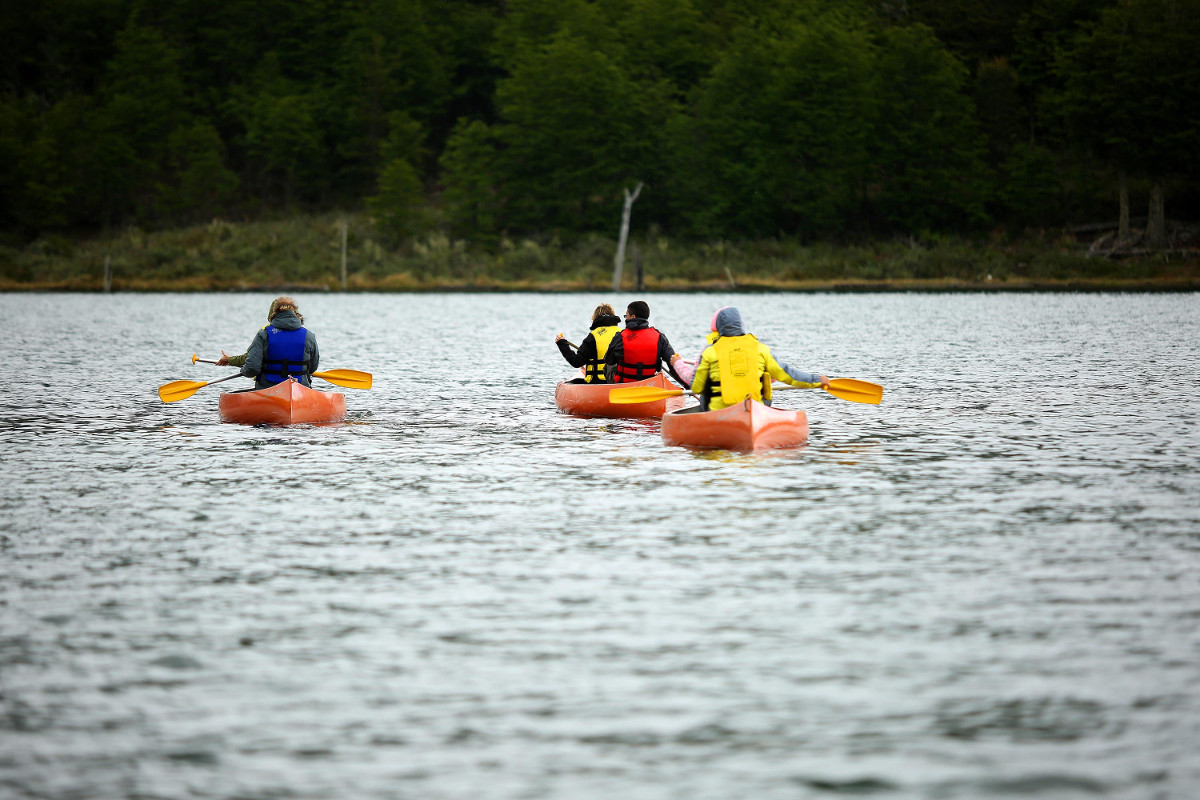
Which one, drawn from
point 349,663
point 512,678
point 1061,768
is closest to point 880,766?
point 1061,768

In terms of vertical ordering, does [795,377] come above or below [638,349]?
below

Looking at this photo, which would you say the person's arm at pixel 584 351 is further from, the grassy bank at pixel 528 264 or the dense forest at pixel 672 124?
the dense forest at pixel 672 124

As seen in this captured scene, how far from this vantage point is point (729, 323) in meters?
14.9

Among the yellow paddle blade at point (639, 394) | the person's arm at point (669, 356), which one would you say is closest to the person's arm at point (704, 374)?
the person's arm at point (669, 356)

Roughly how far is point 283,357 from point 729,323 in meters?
6.32

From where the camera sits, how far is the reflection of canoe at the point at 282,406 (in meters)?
17.7

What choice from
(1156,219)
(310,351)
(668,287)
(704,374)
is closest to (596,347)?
(704,374)

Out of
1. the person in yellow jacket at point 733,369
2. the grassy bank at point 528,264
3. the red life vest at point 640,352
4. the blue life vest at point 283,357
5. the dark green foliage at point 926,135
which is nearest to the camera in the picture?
the person in yellow jacket at point 733,369

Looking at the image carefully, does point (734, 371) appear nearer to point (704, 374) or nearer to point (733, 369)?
point (733, 369)

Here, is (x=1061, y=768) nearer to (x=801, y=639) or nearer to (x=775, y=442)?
(x=801, y=639)

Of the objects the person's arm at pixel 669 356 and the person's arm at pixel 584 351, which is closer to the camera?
the person's arm at pixel 669 356

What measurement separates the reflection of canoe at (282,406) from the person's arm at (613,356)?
12.0ft

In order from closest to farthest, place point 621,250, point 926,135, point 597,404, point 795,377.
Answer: point 795,377 → point 597,404 → point 621,250 → point 926,135

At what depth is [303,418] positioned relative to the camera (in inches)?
714
